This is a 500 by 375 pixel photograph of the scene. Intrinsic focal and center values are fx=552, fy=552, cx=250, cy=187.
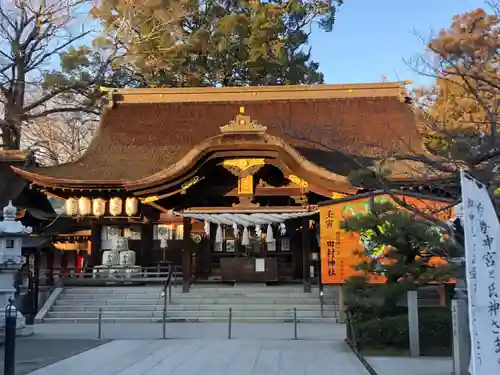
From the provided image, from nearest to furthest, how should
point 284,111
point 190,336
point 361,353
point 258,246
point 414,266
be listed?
point 361,353, point 414,266, point 190,336, point 258,246, point 284,111

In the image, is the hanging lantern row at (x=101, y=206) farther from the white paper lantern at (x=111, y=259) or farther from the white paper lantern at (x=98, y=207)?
the white paper lantern at (x=111, y=259)

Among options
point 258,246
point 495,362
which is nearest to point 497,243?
point 495,362

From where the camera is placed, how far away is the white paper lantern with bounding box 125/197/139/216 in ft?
63.8

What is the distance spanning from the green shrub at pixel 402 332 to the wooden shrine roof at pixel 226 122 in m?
9.05

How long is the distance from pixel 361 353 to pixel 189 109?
16.0 m

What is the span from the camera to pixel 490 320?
193 inches

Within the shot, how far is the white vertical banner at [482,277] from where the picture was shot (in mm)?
4781

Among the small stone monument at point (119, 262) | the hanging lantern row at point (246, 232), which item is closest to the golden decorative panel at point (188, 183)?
the hanging lantern row at point (246, 232)

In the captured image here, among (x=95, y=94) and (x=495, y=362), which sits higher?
(x=95, y=94)

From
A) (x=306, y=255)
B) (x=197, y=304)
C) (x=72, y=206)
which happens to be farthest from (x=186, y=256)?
(x=72, y=206)

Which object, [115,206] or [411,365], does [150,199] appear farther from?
[411,365]

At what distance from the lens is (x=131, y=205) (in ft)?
63.8

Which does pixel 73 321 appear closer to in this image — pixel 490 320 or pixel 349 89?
pixel 490 320

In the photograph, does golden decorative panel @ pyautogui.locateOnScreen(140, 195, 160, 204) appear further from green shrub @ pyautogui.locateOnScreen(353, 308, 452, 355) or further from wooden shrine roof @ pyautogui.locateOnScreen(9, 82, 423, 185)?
green shrub @ pyautogui.locateOnScreen(353, 308, 452, 355)
